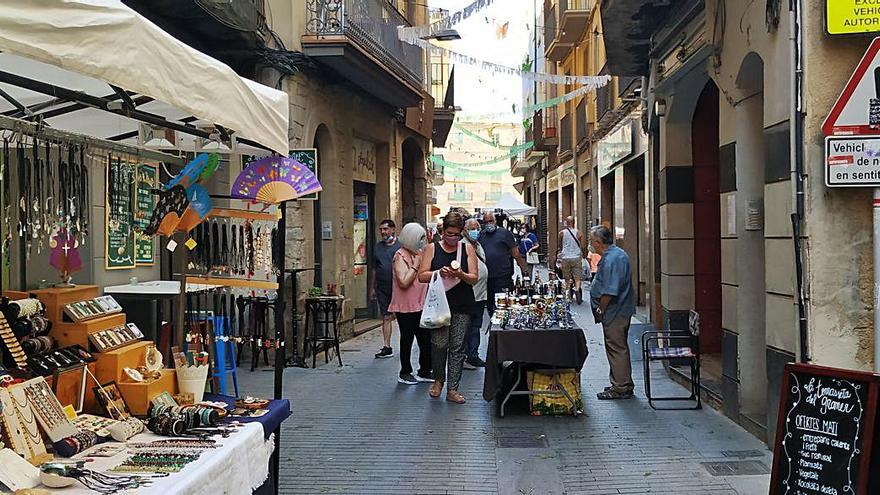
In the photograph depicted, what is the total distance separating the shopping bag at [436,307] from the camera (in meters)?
7.88

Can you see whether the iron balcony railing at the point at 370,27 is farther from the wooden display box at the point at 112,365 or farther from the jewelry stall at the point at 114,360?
the wooden display box at the point at 112,365

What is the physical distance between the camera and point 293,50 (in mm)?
11406

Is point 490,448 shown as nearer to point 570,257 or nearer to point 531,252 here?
point 570,257

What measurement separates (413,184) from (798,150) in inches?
603

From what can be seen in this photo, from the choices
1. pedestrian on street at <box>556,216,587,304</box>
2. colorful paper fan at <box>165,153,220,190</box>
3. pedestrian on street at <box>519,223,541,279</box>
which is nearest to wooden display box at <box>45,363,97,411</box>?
colorful paper fan at <box>165,153,220,190</box>

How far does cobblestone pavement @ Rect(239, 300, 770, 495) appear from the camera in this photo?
5750 mm

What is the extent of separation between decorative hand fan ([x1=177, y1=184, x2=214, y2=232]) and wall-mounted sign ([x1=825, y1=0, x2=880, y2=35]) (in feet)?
14.3

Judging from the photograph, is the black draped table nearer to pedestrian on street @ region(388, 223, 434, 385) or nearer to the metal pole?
pedestrian on street @ region(388, 223, 434, 385)

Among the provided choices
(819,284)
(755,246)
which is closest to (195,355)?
(819,284)

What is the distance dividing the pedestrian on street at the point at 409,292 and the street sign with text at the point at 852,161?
4.76 meters

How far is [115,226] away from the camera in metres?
6.64

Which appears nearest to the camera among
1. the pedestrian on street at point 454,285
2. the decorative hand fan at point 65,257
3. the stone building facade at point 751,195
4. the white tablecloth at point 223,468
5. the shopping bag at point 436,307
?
the white tablecloth at point 223,468

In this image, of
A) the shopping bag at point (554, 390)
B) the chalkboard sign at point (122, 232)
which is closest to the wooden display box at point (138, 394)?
the chalkboard sign at point (122, 232)

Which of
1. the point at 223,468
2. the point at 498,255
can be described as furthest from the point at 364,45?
the point at 223,468
